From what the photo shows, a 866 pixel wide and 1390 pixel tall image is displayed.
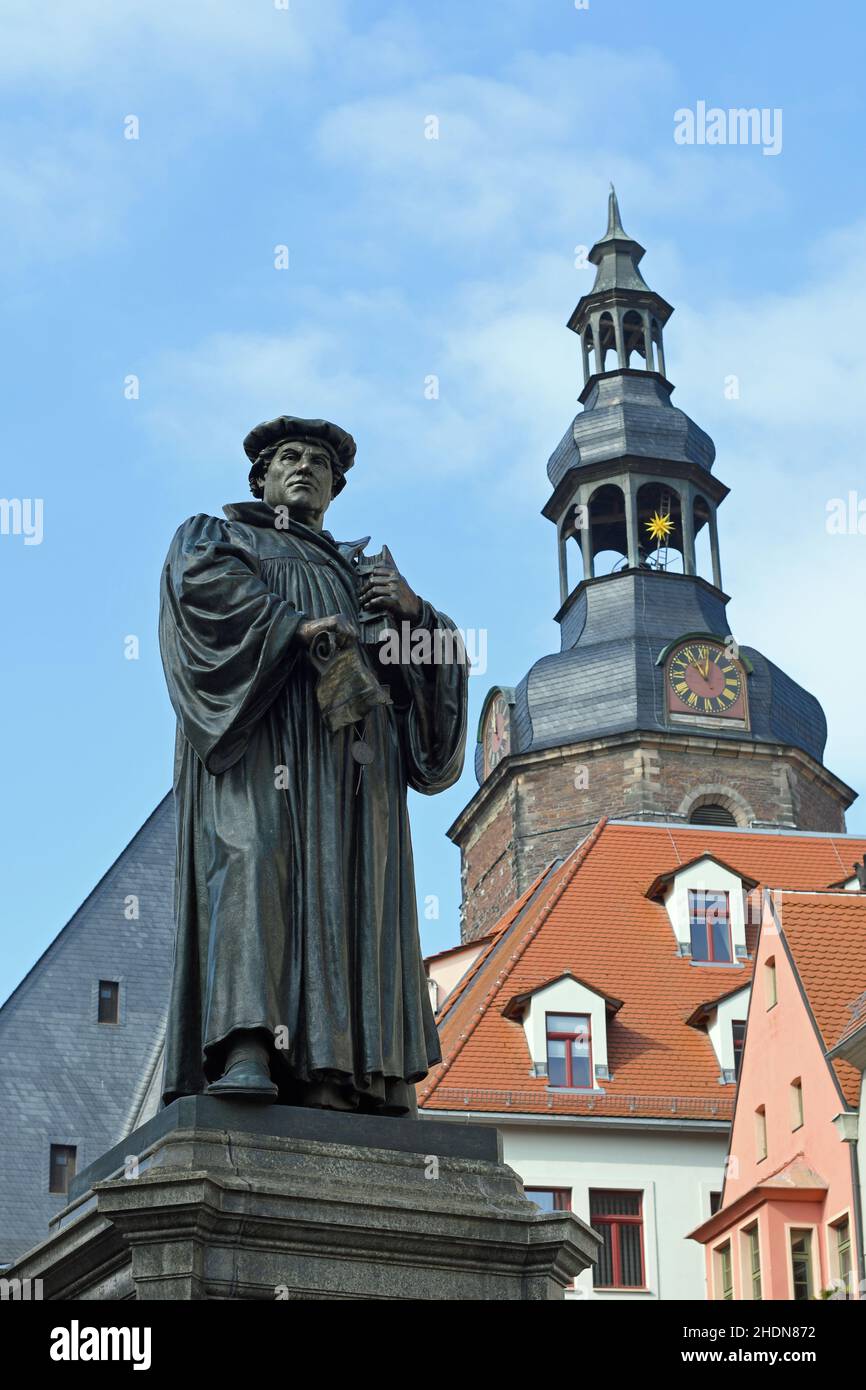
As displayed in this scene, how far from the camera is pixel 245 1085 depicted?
5.04 m

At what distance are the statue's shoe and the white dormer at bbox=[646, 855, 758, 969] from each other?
29334mm

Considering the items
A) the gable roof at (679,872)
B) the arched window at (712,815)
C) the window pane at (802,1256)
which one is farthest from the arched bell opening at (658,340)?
the window pane at (802,1256)

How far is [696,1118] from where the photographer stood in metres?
29.2

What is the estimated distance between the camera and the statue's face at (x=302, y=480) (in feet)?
19.9

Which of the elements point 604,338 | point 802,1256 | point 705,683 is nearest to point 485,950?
point 705,683

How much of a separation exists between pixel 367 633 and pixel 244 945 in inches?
39.0

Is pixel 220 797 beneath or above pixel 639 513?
beneath

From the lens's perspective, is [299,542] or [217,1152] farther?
[299,542]

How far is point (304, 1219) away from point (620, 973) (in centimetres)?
2869

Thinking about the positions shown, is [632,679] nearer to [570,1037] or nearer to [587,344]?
A: [587,344]

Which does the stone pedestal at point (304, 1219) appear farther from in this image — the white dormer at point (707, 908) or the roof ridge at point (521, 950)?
the white dormer at point (707, 908)
